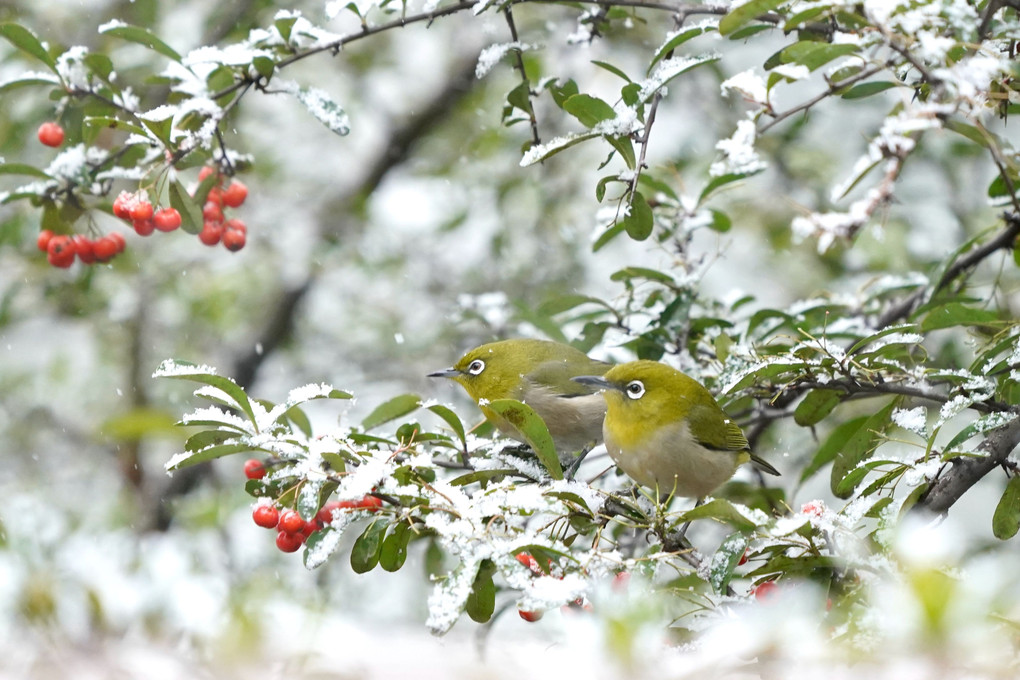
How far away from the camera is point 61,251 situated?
4195 mm

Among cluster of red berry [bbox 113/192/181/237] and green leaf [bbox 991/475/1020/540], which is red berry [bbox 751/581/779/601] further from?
cluster of red berry [bbox 113/192/181/237]

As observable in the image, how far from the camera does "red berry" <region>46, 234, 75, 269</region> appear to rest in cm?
416

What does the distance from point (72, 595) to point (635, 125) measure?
3.12 meters

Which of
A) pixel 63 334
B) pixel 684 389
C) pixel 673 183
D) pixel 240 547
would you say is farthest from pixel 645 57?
pixel 63 334

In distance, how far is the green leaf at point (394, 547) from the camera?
261cm

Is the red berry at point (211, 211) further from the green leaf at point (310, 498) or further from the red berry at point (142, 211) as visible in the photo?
the green leaf at point (310, 498)

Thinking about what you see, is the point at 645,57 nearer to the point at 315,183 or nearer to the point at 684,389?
the point at 315,183

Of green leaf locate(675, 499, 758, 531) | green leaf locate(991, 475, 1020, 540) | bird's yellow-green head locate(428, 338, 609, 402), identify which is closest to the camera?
green leaf locate(675, 499, 758, 531)

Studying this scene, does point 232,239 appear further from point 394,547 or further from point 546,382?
point 394,547

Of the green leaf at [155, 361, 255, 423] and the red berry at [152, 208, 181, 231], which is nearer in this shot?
the green leaf at [155, 361, 255, 423]

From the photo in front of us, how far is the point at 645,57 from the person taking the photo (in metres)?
6.60

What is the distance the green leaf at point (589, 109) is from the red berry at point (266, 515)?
1405mm

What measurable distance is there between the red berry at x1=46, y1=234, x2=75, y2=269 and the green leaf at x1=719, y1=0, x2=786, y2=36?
2978 mm

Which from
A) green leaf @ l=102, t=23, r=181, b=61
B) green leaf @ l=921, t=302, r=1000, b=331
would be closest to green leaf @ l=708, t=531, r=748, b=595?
green leaf @ l=921, t=302, r=1000, b=331
